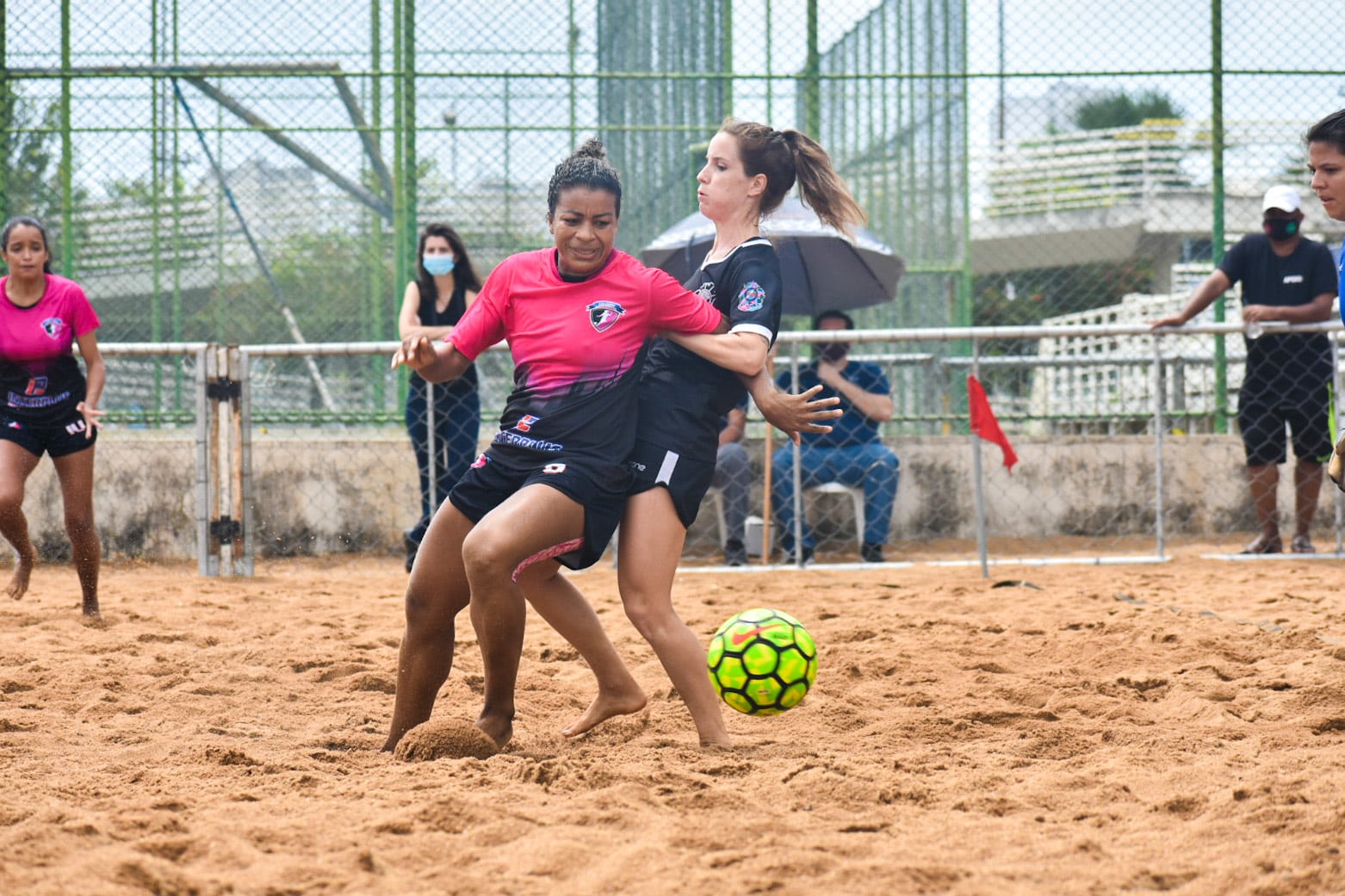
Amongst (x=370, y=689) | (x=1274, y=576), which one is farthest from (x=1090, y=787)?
(x=1274, y=576)

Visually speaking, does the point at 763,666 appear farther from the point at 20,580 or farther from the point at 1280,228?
the point at 1280,228

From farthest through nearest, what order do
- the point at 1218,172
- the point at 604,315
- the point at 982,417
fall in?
1. the point at 1218,172
2. the point at 982,417
3. the point at 604,315

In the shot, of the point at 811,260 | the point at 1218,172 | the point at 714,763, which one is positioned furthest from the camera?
the point at 1218,172

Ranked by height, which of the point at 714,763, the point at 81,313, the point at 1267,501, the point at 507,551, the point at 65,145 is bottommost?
the point at 714,763

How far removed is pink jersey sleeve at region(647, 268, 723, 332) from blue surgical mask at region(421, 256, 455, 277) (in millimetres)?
4099

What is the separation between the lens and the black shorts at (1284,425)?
776 cm

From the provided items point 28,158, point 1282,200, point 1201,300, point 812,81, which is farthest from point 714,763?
point 28,158

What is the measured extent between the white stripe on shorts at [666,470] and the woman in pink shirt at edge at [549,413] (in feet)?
0.34

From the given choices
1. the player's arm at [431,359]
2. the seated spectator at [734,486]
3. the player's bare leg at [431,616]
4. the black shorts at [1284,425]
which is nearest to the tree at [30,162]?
the seated spectator at [734,486]

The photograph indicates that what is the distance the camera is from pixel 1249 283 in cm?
798

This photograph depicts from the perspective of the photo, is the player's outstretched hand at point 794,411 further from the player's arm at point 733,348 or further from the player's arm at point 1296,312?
the player's arm at point 1296,312

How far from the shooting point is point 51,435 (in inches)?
238

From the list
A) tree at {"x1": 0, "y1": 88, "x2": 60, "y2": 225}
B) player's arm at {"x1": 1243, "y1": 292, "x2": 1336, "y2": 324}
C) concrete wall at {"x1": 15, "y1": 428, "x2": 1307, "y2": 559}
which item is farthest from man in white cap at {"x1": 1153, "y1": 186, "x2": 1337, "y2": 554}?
tree at {"x1": 0, "y1": 88, "x2": 60, "y2": 225}

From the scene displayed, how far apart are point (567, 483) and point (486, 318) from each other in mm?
546
